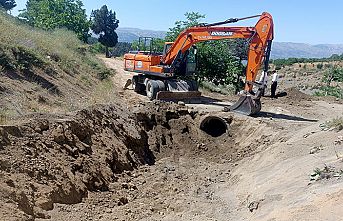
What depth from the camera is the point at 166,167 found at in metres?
11.9

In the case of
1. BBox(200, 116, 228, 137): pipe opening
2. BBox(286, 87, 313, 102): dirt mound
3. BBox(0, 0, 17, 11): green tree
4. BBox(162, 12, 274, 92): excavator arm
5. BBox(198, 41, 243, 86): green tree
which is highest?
BBox(0, 0, 17, 11): green tree

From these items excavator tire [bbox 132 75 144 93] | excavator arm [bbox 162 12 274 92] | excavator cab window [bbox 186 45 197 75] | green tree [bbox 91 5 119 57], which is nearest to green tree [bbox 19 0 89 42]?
green tree [bbox 91 5 119 57]

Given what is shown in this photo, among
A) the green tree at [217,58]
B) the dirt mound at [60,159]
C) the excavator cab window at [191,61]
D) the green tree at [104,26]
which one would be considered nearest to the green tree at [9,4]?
the green tree at [104,26]

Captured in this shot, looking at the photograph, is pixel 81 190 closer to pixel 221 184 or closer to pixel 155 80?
pixel 221 184

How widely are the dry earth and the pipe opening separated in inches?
7.5

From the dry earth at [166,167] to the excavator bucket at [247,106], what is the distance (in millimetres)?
342

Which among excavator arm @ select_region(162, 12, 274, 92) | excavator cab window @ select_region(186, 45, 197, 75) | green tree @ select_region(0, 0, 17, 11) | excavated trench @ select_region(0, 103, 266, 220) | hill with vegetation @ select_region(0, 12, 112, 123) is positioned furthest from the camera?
green tree @ select_region(0, 0, 17, 11)

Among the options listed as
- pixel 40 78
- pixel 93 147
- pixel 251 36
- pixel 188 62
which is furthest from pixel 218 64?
pixel 93 147

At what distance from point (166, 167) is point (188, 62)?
24.2ft

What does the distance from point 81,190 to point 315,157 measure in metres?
5.36

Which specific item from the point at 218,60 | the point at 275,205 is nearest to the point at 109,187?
the point at 275,205

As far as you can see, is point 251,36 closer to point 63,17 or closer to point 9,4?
point 63,17

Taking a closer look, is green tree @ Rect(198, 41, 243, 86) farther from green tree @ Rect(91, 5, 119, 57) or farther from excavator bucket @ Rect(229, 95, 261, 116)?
green tree @ Rect(91, 5, 119, 57)

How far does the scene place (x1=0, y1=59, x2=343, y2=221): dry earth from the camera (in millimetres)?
7312
